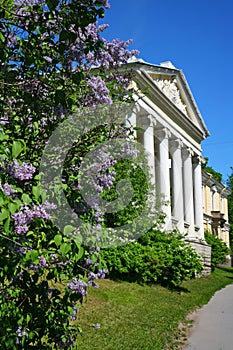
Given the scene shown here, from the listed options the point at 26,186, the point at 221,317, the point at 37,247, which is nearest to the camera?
the point at 37,247

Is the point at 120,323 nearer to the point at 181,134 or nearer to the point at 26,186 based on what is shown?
the point at 26,186

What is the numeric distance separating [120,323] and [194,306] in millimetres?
4437

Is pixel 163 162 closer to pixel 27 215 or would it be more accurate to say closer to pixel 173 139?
pixel 173 139

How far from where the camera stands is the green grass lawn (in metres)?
7.31

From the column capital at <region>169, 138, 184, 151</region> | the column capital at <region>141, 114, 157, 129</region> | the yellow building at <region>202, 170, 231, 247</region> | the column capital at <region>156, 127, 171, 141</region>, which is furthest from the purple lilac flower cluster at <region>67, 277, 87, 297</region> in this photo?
the yellow building at <region>202, 170, 231, 247</region>

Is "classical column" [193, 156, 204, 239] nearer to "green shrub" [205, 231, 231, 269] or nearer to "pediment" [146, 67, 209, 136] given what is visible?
"green shrub" [205, 231, 231, 269]

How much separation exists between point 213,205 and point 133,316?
36.8 metres

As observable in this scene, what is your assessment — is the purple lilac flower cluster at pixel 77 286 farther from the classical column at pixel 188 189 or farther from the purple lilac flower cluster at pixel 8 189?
the classical column at pixel 188 189

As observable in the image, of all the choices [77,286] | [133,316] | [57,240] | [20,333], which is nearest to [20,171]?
[57,240]

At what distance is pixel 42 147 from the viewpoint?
10.5ft

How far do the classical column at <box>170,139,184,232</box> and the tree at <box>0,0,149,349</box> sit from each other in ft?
69.4

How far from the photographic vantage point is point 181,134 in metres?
25.7

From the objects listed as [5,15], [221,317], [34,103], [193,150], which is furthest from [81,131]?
[193,150]

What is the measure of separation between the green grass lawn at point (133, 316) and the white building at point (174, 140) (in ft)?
24.3
